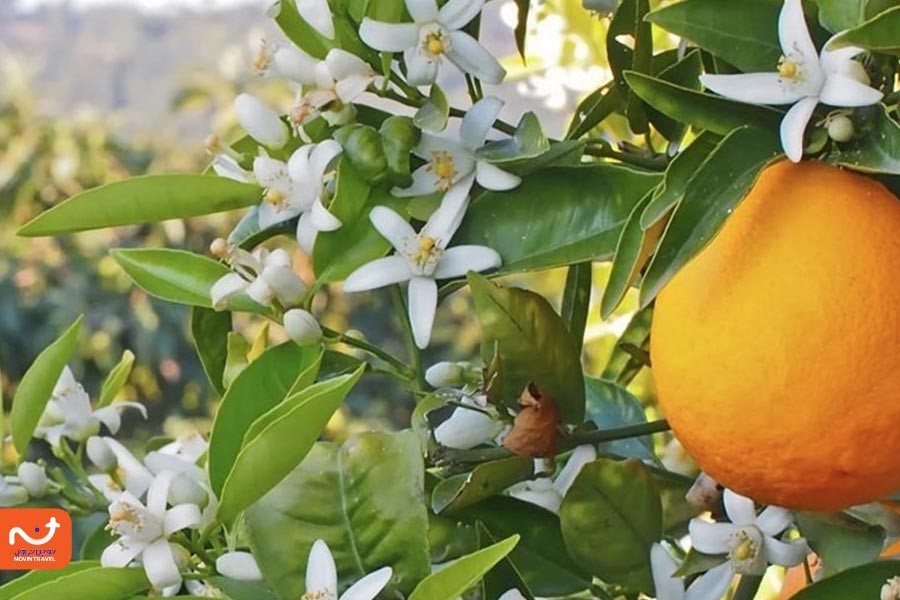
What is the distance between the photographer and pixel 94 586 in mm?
420

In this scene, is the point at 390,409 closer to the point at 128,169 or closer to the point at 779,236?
the point at 128,169

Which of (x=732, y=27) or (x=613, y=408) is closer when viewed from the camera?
(x=732, y=27)

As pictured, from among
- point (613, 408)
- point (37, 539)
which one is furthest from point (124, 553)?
point (613, 408)

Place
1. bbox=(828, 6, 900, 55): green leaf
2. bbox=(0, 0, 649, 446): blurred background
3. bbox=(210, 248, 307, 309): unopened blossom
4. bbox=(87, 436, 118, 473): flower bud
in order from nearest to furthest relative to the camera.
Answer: bbox=(828, 6, 900, 55): green leaf < bbox=(210, 248, 307, 309): unopened blossom < bbox=(87, 436, 118, 473): flower bud < bbox=(0, 0, 649, 446): blurred background

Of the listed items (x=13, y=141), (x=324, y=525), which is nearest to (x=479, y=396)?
(x=324, y=525)

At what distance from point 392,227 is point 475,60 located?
57 millimetres

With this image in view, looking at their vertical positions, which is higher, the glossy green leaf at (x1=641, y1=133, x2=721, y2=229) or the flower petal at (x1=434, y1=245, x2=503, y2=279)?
the glossy green leaf at (x1=641, y1=133, x2=721, y2=229)

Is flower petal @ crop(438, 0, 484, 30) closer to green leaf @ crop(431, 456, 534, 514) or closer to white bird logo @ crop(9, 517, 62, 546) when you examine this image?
green leaf @ crop(431, 456, 534, 514)

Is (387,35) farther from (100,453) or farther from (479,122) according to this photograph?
(100,453)

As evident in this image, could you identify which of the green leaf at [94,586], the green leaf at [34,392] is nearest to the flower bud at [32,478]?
the green leaf at [34,392]

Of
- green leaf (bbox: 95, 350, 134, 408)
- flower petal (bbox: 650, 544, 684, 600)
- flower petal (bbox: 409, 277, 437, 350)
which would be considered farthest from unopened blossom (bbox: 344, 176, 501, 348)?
green leaf (bbox: 95, 350, 134, 408)

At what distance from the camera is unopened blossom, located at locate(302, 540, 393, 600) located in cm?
40

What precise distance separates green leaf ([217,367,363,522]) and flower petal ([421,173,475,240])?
51 mm

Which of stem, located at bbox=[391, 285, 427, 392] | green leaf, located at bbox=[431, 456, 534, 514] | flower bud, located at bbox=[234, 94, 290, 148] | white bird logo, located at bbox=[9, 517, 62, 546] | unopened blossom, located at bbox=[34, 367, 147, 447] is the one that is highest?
flower bud, located at bbox=[234, 94, 290, 148]
